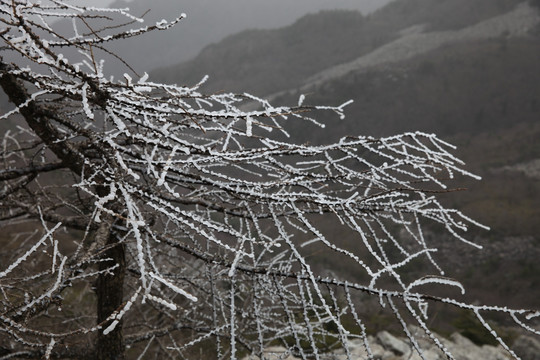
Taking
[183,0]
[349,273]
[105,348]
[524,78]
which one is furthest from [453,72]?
[183,0]

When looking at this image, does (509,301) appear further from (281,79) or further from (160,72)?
(160,72)

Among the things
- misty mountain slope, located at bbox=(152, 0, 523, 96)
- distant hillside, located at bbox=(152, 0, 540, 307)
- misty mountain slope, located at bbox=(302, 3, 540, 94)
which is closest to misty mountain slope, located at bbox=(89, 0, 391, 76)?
distant hillside, located at bbox=(152, 0, 540, 307)

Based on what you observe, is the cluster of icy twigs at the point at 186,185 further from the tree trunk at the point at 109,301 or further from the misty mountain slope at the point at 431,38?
the misty mountain slope at the point at 431,38

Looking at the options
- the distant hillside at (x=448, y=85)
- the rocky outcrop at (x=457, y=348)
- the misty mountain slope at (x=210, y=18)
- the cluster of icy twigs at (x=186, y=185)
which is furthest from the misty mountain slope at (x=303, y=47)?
the cluster of icy twigs at (x=186, y=185)

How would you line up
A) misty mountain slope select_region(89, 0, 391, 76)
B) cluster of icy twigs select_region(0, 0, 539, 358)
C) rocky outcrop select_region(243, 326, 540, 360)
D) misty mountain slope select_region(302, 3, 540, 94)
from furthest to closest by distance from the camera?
misty mountain slope select_region(89, 0, 391, 76)
misty mountain slope select_region(302, 3, 540, 94)
rocky outcrop select_region(243, 326, 540, 360)
cluster of icy twigs select_region(0, 0, 539, 358)

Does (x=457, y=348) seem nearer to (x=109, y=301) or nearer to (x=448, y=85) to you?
(x=109, y=301)

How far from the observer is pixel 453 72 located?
3684 centimetres

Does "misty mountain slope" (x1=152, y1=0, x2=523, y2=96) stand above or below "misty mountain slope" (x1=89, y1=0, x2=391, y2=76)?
below

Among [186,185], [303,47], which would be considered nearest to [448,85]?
[303,47]

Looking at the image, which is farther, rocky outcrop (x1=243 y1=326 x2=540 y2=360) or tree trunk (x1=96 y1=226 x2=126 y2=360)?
rocky outcrop (x1=243 y1=326 x2=540 y2=360)

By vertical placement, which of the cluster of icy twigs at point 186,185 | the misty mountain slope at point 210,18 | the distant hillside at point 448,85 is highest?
the misty mountain slope at point 210,18

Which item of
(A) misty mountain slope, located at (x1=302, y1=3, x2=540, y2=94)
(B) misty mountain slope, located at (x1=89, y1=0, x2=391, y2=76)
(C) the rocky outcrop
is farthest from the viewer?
(B) misty mountain slope, located at (x1=89, y1=0, x2=391, y2=76)

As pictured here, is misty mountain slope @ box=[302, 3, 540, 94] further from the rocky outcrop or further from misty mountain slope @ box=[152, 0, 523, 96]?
the rocky outcrop

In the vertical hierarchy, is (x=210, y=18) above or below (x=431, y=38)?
above
